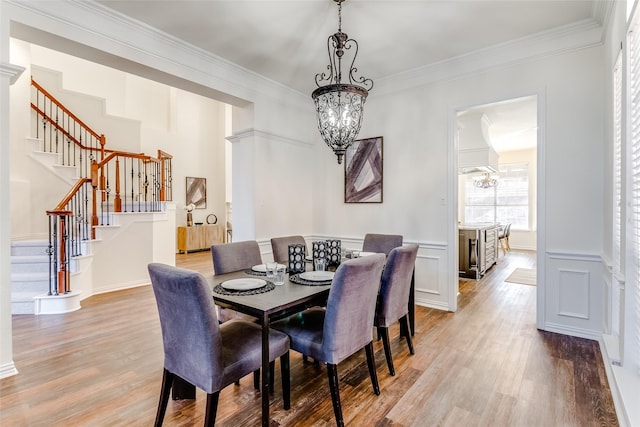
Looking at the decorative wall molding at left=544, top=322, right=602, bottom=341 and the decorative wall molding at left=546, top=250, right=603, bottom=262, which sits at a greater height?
the decorative wall molding at left=546, top=250, right=603, bottom=262

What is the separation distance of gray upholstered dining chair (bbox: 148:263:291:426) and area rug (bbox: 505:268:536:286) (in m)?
4.94

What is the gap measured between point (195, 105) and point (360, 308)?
903cm

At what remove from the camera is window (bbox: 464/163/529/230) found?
8.95 m

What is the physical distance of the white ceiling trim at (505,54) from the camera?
2.96 metres

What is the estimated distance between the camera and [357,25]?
2936 millimetres

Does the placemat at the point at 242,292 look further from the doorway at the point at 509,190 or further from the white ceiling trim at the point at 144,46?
the doorway at the point at 509,190

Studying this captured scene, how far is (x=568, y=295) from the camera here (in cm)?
311

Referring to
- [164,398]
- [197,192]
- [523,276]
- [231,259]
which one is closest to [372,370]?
[164,398]

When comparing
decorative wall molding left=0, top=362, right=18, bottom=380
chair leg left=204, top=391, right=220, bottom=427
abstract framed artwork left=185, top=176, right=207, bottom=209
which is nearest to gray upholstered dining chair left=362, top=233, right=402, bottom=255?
chair leg left=204, top=391, right=220, bottom=427

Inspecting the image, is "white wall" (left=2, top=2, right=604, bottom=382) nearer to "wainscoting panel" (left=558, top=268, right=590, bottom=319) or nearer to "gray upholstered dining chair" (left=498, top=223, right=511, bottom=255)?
"wainscoting panel" (left=558, top=268, right=590, bottom=319)

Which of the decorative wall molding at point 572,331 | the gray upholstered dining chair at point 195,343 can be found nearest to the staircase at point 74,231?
the gray upholstered dining chair at point 195,343

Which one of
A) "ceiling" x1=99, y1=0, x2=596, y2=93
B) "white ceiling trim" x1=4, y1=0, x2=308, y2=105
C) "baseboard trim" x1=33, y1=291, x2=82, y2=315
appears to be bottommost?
"baseboard trim" x1=33, y1=291, x2=82, y2=315

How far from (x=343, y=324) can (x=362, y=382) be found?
2.36 feet

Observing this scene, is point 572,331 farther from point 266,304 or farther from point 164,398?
point 164,398
